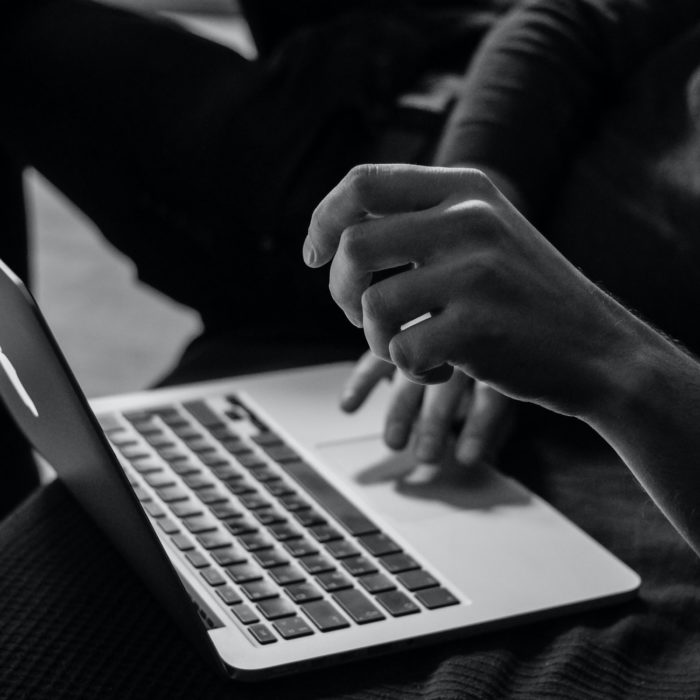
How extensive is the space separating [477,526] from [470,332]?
0.22 metres

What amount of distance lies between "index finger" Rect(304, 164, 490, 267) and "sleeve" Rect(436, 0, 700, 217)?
1.38 ft

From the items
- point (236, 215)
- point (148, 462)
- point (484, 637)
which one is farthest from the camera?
point (236, 215)

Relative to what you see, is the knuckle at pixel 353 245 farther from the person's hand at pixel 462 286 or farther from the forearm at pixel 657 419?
the forearm at pixel 657 419

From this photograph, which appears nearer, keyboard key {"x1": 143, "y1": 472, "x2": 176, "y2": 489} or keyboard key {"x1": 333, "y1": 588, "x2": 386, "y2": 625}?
keyboard key {"x1": 333, "y1": 588, "x2": 386, "y2": 625}

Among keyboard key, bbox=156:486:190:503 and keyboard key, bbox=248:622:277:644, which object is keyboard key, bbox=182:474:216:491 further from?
keyboard key, bbox=248:622:277:644

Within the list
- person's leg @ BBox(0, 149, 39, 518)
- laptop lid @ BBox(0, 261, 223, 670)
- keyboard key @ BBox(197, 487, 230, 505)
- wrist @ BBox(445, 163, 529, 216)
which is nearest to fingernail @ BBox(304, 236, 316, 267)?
laptop lid @ BBox(0, 261, 223, 670)

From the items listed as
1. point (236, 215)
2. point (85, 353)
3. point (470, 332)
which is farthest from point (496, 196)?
point (85, 353)

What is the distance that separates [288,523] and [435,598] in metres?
0.10

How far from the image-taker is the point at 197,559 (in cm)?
56

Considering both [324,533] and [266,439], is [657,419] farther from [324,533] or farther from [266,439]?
[266,439]

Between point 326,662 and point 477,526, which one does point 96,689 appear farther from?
point 477,526

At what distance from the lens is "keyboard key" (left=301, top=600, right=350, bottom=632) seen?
1.70 ft

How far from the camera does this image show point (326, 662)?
1.64ft

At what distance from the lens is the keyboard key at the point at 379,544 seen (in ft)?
1.93
